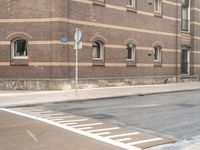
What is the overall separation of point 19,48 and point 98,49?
17.2 feet

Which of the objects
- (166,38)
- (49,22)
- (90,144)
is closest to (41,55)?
(49,22)

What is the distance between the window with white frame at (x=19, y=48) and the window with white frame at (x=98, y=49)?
15.1 ft

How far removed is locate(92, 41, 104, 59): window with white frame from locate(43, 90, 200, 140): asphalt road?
7.20 meters

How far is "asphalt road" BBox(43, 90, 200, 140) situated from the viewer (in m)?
11.3

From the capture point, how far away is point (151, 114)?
14172 mm

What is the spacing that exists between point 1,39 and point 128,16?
926 cm

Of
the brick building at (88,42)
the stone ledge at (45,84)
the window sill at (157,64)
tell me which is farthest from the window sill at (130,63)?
the stone ledge at (45,84)

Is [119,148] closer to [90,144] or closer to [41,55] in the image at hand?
[90,144]

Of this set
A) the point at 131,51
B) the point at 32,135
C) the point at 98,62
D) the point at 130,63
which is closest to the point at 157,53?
the point at 131,51

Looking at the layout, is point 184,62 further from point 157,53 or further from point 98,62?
point 98,62

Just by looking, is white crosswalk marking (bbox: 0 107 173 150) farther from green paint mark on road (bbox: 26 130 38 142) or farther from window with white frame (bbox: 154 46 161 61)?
window with white frame (bbox: 154 46 161 61)

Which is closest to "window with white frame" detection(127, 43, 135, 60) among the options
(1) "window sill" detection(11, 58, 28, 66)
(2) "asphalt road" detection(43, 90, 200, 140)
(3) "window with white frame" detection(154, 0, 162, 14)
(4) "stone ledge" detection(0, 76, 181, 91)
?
(4) "stone ledge" detection(0, 76, 181, 91)

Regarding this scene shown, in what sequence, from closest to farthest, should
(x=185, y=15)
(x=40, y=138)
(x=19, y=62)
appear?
(x=40, y=138) → (x=19, y=62) → (x=185, y=15)

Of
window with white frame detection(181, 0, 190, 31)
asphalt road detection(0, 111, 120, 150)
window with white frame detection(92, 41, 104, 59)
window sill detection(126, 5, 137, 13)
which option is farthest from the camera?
window with white frame detection(181, 0, 190, 31)
